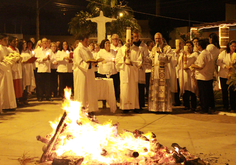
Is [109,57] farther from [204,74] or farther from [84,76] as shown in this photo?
[204,74]

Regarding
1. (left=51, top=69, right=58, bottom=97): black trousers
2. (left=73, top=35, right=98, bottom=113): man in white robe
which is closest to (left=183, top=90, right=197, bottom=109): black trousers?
(left=73, top=35, right=98, bottom=113): man in white robe

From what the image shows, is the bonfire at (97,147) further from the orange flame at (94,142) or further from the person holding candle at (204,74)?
the person holding candle at (204,74)

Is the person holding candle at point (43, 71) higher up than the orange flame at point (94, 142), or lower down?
higher up

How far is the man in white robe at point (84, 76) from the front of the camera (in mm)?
9375

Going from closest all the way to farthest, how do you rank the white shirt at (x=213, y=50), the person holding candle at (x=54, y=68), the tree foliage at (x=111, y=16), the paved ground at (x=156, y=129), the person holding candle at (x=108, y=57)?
the paved ground at (x=156, y=129), the white shirt at (x=213, y=50), the person holding candle at (x=108, y=57), the person holding candle at (x=54, y=68), the tree foliage at (x=111, y=16)

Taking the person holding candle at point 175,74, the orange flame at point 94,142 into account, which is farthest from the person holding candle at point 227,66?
the orange flame at point 94,142

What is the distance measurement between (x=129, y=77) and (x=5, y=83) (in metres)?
3.64

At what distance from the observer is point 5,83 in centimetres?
1002

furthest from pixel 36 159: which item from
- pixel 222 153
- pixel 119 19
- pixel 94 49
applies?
pixel 119 19

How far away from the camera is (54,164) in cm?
455

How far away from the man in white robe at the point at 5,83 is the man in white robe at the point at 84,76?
207 centimetres

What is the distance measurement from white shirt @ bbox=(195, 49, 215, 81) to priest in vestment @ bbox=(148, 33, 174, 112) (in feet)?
2.81

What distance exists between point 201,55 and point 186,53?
27.7 inches

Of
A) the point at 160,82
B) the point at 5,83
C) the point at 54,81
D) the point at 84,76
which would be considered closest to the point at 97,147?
the point at 84,76
